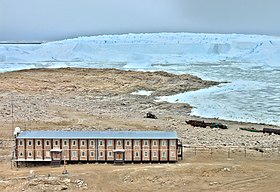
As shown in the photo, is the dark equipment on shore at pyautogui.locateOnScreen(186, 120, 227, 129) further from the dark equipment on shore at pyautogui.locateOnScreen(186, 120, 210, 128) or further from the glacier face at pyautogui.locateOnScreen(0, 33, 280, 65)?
the glacier face at pyautogui.locateOnScreen(0, 33, 280, 65)

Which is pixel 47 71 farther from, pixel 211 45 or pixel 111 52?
pixel 211 45

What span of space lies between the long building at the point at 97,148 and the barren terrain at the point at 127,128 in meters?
0.41

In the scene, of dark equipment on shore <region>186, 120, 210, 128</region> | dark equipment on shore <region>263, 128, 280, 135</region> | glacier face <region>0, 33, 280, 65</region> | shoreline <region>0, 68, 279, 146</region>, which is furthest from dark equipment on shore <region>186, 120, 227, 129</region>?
glacier face <region>0, 33, 280, 65</region>

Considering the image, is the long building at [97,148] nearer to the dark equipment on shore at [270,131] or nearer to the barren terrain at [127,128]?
the barren terrain at [127,128]

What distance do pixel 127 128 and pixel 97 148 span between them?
22.2ft

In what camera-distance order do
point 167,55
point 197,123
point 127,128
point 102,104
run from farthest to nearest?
point 167,55
point 102,104
point 197,123
point 127,128

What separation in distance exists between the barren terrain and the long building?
1.34 ft

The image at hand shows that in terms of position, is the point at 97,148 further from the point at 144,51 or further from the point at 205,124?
the point at 144,51

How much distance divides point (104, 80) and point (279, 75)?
65.6ft

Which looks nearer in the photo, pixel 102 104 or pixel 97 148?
pixel 97 148

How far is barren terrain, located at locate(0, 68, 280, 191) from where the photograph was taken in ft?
45.1

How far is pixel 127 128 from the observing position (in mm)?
22781

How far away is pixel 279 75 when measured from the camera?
5241 cm

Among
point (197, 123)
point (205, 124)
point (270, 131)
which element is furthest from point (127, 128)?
point (270, 131)
